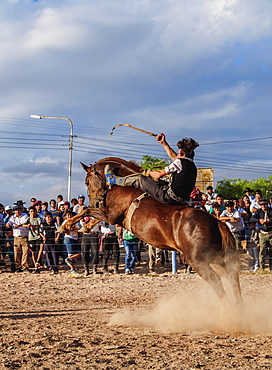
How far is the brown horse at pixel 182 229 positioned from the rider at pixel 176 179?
0.50ft

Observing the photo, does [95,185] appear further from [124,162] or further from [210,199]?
[210,199]

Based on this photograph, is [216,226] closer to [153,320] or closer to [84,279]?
[153,320]

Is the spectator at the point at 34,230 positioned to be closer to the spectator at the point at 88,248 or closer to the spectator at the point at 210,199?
the spectator at the point at 88,248

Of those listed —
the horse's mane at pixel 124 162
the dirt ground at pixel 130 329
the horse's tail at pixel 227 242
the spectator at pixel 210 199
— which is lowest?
the dirt ground at pixel 130 329

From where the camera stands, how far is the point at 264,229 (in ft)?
41.8

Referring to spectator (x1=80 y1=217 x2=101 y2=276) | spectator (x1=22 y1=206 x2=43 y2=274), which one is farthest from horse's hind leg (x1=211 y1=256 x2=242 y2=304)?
spectator (x1=22 y1=206 x2=43 y2=274)

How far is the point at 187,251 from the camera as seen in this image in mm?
6594

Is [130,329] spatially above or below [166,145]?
below

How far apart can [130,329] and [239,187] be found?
66.4m

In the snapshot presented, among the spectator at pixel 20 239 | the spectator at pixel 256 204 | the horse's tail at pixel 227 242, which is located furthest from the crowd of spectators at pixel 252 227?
the horse's tail at pixel 227 242

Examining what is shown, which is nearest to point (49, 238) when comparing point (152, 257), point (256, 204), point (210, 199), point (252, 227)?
point (152, 257)

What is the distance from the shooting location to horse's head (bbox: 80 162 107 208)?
761 cm

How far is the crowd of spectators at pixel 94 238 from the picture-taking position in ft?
42.1

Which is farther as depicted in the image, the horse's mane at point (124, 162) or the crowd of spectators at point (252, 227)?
the crowd of spectators at point (252, 227)
